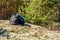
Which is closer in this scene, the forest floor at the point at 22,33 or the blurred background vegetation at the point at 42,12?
the forest floor at the point at 22,33

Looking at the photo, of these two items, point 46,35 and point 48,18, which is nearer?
point 46,35

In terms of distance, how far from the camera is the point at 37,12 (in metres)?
8.70

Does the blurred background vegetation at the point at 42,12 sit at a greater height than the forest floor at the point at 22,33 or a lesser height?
greater

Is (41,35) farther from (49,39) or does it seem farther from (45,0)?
(45,0)

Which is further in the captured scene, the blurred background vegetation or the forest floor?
the blurred background vegetation

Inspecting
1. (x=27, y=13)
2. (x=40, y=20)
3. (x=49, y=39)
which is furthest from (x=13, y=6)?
(x=49, y=39)

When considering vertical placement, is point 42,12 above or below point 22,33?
above

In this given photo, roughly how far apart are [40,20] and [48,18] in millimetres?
367

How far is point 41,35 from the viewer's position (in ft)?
20.7

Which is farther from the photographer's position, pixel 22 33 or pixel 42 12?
pixel 42 12

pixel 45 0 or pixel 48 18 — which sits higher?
pixel 45 0

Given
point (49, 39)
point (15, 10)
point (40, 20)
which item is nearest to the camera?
point (49, 39)

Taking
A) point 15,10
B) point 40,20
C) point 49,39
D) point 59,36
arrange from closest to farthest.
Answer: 1. point 49,39
2. point 59,36
3. point 40,20
4. point 15,10

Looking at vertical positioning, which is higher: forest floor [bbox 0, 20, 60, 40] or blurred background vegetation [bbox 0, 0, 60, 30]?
blurred background vegetation [bbox 0, 0, 60, 30]
